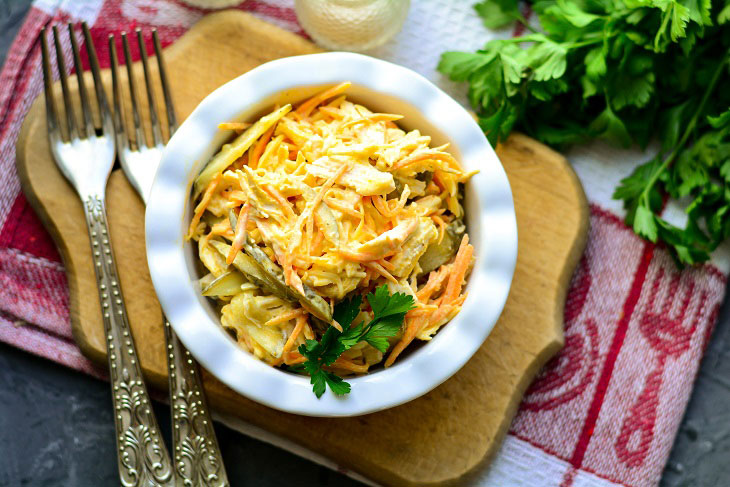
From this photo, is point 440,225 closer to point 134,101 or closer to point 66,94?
point 134,101

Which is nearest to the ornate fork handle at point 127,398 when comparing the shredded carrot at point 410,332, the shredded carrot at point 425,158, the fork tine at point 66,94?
the fork tine at point 66,94

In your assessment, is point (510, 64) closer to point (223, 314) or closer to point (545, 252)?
point (545, 252)

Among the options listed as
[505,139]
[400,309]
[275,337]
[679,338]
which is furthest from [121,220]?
[679,338]

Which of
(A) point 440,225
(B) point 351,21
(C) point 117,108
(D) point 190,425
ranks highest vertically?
(B) point 351,21

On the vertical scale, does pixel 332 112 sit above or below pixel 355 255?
above

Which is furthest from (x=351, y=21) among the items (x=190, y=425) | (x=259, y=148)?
(x=190, y=425)

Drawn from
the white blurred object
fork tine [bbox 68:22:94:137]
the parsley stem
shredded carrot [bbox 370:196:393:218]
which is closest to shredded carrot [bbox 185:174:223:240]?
shredded carrot [bbox 370:196:393:218]

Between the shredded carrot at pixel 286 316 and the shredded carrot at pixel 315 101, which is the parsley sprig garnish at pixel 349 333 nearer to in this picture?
the shredded carrot at pixel 286 316
